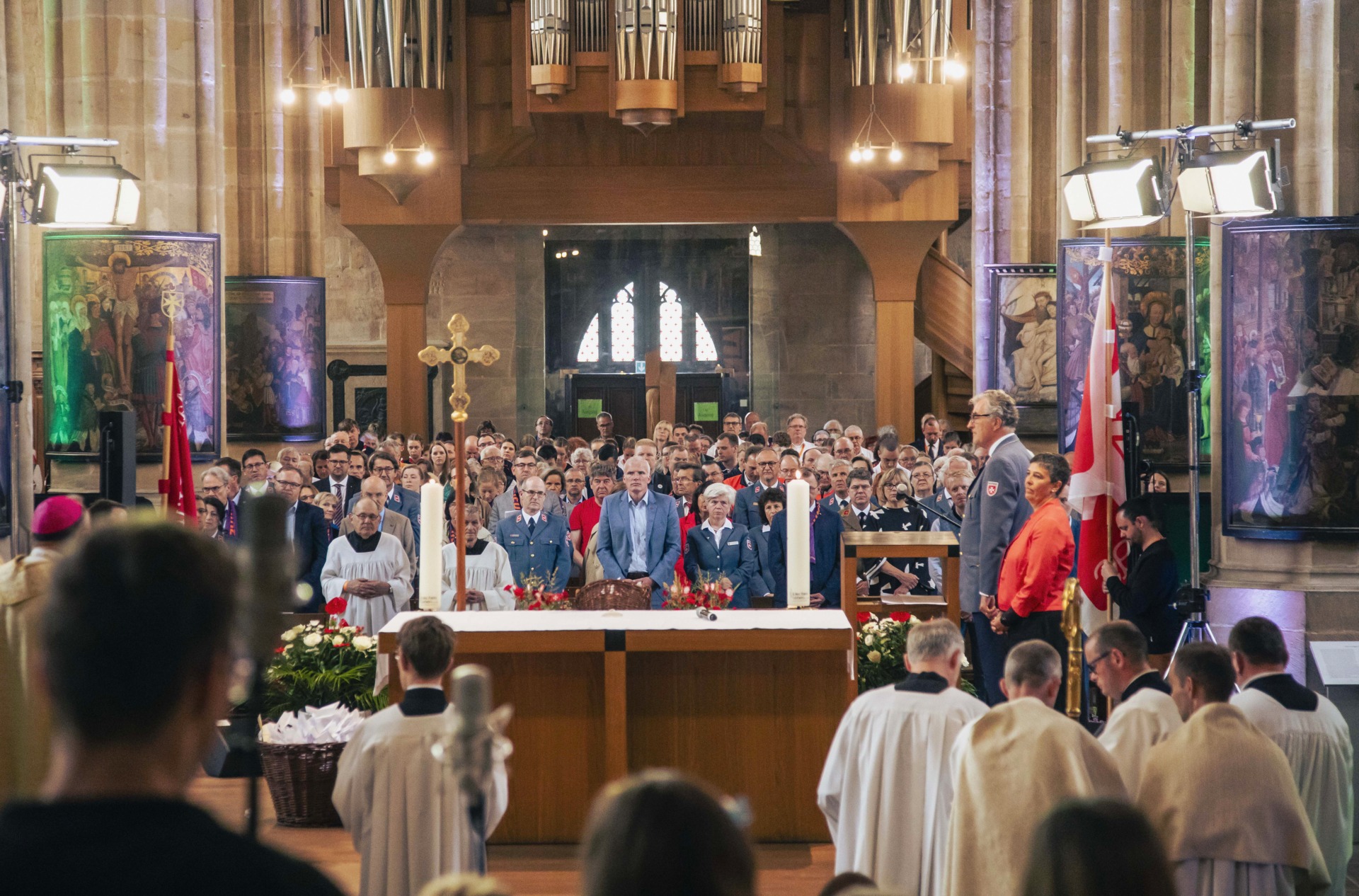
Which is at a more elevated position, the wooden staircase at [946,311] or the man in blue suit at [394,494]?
the wooden staircase at [946,311]

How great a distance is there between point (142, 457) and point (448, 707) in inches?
297

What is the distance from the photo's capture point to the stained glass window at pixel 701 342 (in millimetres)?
26719

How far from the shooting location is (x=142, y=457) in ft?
37.5

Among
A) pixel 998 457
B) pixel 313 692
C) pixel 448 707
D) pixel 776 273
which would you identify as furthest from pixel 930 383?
pixel 448 707

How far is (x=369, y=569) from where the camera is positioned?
348 inches

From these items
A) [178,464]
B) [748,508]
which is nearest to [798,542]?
[178,464]

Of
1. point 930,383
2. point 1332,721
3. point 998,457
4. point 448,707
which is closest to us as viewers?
point 448,707

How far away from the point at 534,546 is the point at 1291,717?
17.0ft

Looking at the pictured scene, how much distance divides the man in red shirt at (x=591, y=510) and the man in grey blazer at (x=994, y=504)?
11.0 feet

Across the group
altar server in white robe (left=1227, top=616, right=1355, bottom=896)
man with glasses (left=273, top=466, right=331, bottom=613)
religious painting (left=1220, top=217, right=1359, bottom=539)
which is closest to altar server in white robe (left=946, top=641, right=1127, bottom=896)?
altar server in white robe (left=1227, top=616, right=1355, bottom=896)

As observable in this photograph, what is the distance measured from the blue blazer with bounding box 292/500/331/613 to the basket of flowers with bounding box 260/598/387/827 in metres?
2.22

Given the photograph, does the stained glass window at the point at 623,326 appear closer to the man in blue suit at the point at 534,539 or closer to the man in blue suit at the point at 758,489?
the man in blue suit at the point at 758,489

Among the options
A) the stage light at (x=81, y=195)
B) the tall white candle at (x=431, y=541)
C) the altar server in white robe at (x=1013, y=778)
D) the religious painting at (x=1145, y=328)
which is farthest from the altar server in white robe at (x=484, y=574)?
the religious painting at (x=1145, y=328)

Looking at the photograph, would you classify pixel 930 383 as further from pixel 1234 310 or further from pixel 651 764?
pixel 651 764
